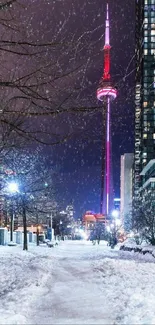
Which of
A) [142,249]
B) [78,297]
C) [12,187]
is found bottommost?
[142,249]

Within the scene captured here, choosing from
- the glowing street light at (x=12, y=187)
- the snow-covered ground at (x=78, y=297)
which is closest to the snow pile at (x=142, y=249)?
the glowing street light at (x=12, y=187)

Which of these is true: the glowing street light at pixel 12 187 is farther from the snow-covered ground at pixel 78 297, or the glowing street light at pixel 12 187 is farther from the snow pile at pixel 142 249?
the snow-covered ground at pixel 78 297

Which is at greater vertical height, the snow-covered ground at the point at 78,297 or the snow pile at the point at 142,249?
the snow-covered ground at the point at 78,297

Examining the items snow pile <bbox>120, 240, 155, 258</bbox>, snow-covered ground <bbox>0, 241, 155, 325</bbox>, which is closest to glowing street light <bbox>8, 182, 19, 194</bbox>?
snow pile <bbox>120, 240, 155, 258</bbox>

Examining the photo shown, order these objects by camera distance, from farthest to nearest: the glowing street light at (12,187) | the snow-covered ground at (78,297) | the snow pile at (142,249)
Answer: the snow pile at (142,249)
the glowing street light at (12,187)
the snow-covered ground at (78,297)

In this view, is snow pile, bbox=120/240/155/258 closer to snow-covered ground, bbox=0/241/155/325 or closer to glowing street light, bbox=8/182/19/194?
glowing street light, bbox=8/182/19/194

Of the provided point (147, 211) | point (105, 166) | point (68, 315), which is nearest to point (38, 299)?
point (68, 315)

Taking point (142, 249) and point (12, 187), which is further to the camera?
point (142, 249)

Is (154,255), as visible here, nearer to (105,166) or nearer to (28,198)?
(28,198)

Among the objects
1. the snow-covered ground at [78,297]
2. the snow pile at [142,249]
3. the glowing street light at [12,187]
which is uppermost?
the glowing street light at [12,187]

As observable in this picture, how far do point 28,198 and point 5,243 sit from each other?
5851 millimetres

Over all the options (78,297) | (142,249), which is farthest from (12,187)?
(78,297)

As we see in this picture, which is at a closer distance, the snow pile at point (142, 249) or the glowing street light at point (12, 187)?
the glowing street light at point (12, 187)

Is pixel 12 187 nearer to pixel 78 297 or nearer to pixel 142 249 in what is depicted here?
pixel 142 249
